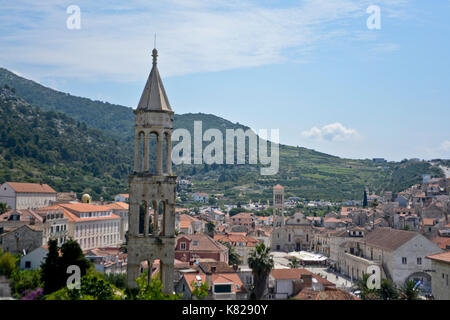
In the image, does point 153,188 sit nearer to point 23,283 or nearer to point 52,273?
point 52,273

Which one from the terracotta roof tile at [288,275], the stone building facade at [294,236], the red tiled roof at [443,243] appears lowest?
the stone building facade at [294,236]

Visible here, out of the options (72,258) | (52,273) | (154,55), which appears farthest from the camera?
(72,258)

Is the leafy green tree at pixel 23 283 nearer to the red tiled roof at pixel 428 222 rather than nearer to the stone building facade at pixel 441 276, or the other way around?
the stone building facade at pixel 441 276

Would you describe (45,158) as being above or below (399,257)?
above

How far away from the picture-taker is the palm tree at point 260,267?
47844mm

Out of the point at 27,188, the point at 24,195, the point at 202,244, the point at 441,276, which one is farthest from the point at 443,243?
the point at 27,188

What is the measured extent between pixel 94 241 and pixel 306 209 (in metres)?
112

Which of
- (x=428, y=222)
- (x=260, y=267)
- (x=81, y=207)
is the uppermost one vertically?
(x=81, y=207)

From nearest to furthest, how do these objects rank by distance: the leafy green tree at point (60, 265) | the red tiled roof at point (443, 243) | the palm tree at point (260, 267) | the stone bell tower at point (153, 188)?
the stone bell tower at point (153, 188) < the leafy green tree at point (60, 265) < the palm tree at point (260, 267) < the red tiled roof at point (443, 243)

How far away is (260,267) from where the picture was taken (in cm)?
4803

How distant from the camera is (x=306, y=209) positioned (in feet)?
614

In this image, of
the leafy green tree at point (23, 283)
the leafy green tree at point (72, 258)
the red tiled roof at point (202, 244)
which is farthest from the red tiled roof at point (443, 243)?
the leafy green tree at point (23, 283)

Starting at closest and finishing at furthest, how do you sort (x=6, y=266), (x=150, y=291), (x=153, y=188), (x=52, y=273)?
(x=150, y=291), (x=153, y=188), (x=52, y=273), (x=6, y=266)
